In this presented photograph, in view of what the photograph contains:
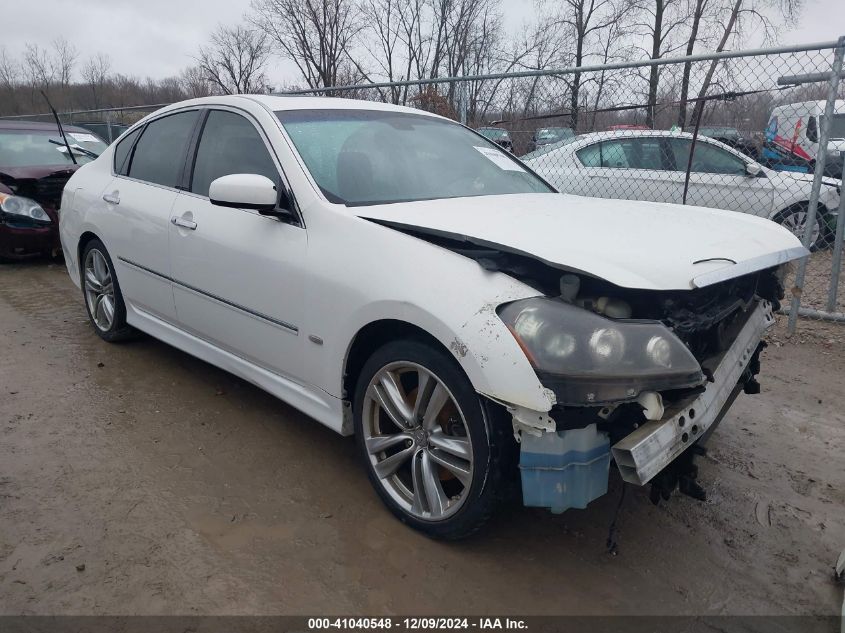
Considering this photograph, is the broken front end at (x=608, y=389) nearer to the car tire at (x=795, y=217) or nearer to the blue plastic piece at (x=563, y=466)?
the blue plastic piece at (x=563, y=466)

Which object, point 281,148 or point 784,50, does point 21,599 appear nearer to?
point 281,148

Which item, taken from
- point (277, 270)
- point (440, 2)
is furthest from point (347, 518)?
point (440, 2)

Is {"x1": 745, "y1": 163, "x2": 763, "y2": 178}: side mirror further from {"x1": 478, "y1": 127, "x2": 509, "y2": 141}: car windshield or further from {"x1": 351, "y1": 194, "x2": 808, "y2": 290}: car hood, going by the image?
{"x1": 351, "y1": 194, "x2": 808, "y2": 290}: car hood

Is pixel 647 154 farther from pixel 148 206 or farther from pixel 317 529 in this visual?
pixel 317 529

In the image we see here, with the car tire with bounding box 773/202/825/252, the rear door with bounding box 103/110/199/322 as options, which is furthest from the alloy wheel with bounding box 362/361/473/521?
the car tire with bounding box 773/202/825/252

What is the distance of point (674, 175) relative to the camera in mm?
6871

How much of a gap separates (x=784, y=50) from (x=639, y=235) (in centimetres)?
307

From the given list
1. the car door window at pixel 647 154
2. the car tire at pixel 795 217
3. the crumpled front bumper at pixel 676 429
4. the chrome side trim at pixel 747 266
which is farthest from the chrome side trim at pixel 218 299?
the car tire at pixel 795 217

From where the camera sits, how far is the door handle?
134 inches

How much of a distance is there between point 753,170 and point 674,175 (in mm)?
774

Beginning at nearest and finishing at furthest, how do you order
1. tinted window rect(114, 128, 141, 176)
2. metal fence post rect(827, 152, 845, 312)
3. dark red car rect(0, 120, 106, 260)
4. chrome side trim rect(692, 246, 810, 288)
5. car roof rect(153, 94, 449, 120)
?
chrome side trim rect(692, 246, 810, 288)
car roof rect(153, 94, 449, 120)
tinted window rect(114, 128, 141, 176)
metal fence post rect(827, 152, 845, 312)
dark red car rect(0, 120, 106, 260)

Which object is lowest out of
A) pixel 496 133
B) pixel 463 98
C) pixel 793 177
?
pixel 793 177

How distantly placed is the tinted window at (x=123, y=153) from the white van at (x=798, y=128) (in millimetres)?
5004

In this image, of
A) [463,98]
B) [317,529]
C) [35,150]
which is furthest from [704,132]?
[35,150]
